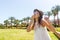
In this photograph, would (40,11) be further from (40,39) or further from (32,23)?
(40,39)

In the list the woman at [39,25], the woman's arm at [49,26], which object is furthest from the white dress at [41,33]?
the woman's arm at [49,26]

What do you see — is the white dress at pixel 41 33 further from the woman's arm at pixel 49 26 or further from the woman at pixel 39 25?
the woman's arm at pixel 49 26

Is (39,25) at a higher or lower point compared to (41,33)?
higher

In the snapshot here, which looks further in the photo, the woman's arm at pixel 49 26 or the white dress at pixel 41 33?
the white dress at pixel 41 33

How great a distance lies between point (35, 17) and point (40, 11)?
102 millimetres

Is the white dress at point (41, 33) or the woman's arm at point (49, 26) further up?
the woman's arm at point (49, 26)

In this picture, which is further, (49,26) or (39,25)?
(39,25)

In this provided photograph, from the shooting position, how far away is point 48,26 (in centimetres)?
243

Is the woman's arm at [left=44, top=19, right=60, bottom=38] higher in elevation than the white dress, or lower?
higher

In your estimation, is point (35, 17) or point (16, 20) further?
point (16, 20)

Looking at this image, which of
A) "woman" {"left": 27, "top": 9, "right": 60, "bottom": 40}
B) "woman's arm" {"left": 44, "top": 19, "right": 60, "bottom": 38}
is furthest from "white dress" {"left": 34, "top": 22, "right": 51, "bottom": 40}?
"woman's arm" {"left": 44, "top": 19, "right": 60, "bottom": 38}

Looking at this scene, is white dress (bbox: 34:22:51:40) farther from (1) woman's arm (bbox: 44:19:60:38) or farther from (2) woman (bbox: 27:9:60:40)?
(1) woman's arm (bbox: 44:19:60:38)

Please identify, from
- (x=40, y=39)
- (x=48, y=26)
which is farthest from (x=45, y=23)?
(x=40, y=39)

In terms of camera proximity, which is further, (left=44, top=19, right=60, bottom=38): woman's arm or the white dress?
the white dress
